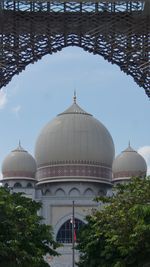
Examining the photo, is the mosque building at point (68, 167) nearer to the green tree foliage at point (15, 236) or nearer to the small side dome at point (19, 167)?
the small side dome at point (19, 167)

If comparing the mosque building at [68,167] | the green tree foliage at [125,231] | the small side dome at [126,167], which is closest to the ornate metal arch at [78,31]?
the green tree foliage at [125,231]

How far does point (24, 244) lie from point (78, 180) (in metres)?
32.5

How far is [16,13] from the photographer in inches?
581

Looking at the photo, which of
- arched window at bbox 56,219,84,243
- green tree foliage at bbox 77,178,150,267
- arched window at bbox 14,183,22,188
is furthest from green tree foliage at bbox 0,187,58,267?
arched window at bbox 14,183,22,188

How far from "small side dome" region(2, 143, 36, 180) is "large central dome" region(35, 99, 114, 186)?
2.11ft

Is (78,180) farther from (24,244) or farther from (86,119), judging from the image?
(24,244)

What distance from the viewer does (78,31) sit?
592 inches

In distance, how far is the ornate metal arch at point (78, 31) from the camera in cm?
1466

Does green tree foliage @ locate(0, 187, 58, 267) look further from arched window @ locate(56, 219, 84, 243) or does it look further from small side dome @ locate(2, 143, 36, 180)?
small side dome @ locate(2, 143, 36, 180)

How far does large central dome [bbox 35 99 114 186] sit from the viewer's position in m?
48.2

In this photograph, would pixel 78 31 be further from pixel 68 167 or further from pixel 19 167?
pixel 19 167

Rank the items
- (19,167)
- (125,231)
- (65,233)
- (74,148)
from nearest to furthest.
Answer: (125,231), (65,233), (74,148), (19,167)

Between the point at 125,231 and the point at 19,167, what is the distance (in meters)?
35.9

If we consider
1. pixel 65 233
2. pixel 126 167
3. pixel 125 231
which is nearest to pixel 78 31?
pixel 125 231
